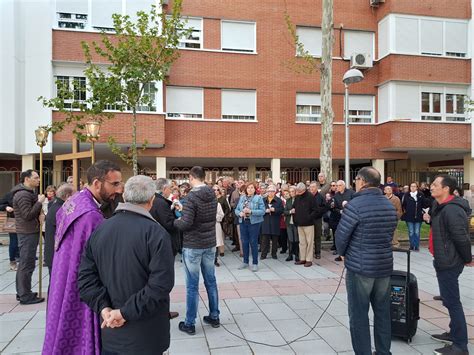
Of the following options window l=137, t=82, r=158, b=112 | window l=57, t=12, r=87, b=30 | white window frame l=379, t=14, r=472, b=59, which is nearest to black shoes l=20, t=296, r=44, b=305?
window l=137, t=82, r=158, b=112

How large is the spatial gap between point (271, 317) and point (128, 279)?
322cm

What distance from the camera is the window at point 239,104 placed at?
57.9 ft

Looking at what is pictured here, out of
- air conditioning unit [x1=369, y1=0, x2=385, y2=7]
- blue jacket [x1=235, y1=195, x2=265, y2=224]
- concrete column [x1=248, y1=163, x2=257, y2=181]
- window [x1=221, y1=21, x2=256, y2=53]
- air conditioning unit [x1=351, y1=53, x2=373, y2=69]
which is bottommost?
blue jacket [x1=235, y1=195, x2=265, y2=224]

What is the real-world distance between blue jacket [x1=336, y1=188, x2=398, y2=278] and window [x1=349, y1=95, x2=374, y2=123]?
1614 cm

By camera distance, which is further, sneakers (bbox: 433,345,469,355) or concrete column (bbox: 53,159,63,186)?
concrete column (bbox: 53,159,63,186)

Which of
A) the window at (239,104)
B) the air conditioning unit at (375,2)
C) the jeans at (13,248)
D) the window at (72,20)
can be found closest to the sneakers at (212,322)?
the jeans at (13,248)

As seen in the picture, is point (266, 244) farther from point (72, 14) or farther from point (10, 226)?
point (72, 14)

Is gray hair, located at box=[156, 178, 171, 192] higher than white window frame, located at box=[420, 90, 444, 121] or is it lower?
lower

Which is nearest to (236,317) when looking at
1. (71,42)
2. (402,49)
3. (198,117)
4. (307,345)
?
(307,345)

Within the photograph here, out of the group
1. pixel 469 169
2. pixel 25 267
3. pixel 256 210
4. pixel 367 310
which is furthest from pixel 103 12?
pixel 469 169

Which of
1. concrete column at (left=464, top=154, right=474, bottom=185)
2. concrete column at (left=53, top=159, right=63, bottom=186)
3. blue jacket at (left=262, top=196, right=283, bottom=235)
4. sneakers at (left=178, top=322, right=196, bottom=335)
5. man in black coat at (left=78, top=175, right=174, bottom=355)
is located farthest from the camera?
concrete column at (left=464, top=154, right=474, bottom=185)

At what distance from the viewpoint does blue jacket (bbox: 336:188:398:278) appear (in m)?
3.65

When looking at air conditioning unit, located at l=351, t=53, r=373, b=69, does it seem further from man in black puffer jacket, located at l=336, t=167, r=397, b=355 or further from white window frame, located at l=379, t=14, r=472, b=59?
man in black puffer jacket, located at l=336, t=167, r=397, b=355

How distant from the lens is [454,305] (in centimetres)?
416
